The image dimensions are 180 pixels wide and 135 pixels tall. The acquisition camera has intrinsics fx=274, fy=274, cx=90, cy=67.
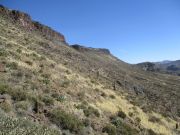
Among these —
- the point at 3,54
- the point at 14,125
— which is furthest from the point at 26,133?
the point at 3,54

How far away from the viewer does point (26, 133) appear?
857 cm

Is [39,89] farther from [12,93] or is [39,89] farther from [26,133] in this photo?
[26,133]

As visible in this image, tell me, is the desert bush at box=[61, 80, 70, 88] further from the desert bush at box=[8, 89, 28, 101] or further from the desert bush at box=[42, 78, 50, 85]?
the desert bush at box=[8, 89, 28, 101]

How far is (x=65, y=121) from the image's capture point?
511 inches

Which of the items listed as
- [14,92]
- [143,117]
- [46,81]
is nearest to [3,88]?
[14,92]

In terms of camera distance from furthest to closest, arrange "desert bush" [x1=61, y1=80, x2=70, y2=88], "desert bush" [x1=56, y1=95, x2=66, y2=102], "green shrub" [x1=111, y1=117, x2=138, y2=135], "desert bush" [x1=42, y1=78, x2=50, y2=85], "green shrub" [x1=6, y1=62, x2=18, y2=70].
A: "desert bush" [x1=61, y1=80, x2=70, y2=88], "green shrub" [x1=6, y1=62, x2=18, y2=70], "desert bush" [x1=42, y1=78, x2=50, y2=85], "green shrub" [x1=111, y1=117, x2=138, y2=135], "desert bush" [x1=56, y1=95, x2=66, y2=102]

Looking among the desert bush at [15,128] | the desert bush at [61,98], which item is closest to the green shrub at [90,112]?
the desert bush at [61,98]

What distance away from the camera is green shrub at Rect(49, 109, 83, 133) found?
1278 centimetres

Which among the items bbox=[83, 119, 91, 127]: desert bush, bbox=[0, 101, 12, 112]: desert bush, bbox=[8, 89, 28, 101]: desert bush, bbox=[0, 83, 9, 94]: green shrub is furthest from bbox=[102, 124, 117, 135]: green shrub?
bbox=[0, 83, 9, 94]: green shrub

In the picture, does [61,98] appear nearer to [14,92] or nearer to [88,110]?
[88,110]

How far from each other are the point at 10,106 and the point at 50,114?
2.16 m

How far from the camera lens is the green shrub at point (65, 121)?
12781mm

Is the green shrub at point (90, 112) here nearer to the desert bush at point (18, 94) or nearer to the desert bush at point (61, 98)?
the desert bush at point (61, 98)

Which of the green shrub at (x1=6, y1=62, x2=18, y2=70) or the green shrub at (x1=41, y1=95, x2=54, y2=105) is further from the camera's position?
the green shrub at (x1=6, y1=62, x2=18, y2=70)
